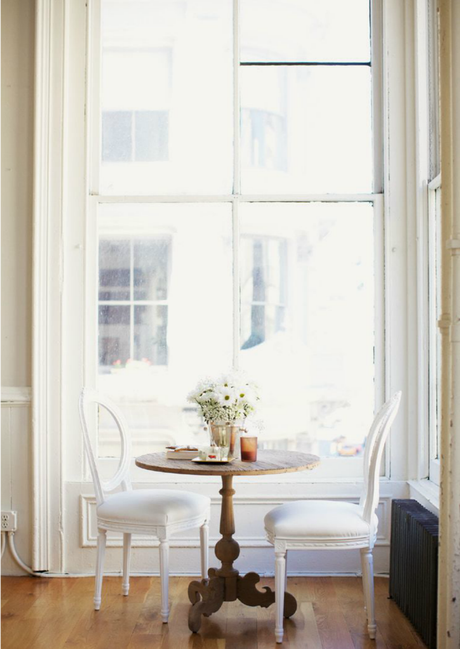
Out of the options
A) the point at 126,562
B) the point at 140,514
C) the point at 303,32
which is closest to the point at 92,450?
the point at 140,514

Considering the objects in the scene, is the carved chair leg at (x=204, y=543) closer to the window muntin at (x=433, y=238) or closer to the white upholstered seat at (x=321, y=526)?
the white upholstered seat at (x=321, y=526)

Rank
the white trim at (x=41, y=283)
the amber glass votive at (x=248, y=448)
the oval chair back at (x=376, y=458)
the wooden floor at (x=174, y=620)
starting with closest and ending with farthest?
the wooden floor at (x=174, y=620) → the oval chair back at (x=376, y=458) → the amber glass votive at (x=248, y=448) → the white trim at (x=41, y=283)

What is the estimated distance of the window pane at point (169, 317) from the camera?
470 centimetres

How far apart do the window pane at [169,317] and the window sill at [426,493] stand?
3.88ft

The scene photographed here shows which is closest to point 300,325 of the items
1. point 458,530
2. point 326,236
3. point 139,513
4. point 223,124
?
point 326,236

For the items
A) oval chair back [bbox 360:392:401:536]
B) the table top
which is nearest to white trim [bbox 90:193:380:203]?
oval chair back [bbox 360:392:401:536]

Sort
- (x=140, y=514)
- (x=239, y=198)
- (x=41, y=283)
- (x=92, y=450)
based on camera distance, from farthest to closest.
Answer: (x=239, y=198), (x=41, y=283), (x=92, y=450), (x=140, y=514)

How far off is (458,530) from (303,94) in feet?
10.1

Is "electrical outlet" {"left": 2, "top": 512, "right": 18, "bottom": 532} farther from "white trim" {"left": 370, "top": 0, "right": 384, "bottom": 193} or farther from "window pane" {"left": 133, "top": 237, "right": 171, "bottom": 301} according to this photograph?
"white trim" {"left": 370, "top": 0, "right": 384, "bottom": 193}

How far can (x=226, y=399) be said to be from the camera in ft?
12.4

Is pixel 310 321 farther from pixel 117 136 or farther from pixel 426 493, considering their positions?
pixel 117 136

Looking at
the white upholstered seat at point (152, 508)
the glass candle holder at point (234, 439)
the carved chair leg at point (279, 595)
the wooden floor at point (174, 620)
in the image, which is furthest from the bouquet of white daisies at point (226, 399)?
the wooden floor at point (174, 620)

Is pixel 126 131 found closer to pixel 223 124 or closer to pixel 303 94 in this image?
pixel 223 124

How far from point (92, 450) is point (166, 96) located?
2110mm
